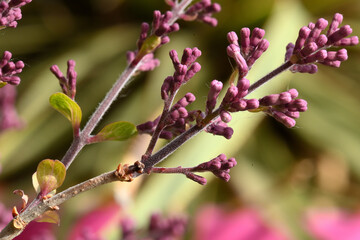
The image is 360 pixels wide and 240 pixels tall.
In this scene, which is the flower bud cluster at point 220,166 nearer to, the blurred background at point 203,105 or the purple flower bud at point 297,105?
the purple flower bud at point 297,105

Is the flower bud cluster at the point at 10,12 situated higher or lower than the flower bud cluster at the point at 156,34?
higher

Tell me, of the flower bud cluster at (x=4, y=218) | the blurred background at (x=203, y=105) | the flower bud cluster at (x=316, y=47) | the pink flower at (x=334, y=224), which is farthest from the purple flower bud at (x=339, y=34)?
the pink flower at (x=334, y=224)

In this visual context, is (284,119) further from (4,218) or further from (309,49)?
(4,218)

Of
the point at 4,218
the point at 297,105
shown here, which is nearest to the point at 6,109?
the point at 4,218

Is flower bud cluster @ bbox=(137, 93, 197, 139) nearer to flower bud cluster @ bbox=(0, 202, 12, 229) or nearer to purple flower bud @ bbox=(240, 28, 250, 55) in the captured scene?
purple flower bud @ bbox=(240, 28, 250, 55)

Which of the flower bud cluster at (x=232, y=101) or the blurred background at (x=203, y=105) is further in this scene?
the blurred background at (x=203, y=105)

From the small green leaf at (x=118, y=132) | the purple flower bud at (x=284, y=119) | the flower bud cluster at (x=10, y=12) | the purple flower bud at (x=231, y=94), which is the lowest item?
the small green leaf at (x=118, y=132)

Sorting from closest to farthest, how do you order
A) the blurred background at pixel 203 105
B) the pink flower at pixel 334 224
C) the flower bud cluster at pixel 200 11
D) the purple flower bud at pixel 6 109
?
the flower bud cluster at pixel 200 11 < the purple flower bud at pixel 6 109 < the blurred background at pixel 203 105 < the pink flower at pixel 334 224

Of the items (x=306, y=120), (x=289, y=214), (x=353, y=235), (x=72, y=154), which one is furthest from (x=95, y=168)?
(x=72, y=154)
